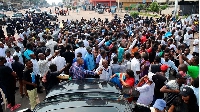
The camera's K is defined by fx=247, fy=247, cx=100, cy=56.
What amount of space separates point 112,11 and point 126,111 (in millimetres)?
44579

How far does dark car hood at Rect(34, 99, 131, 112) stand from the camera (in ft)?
12.5

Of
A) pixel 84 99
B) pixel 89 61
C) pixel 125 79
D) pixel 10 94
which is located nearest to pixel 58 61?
pixel 89 61

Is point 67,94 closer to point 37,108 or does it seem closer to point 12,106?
point 37,108

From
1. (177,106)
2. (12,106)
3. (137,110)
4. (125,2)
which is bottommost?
(12,106)

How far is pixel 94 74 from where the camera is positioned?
6617mm

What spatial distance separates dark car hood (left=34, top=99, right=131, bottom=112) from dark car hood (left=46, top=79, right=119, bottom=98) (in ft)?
1.89

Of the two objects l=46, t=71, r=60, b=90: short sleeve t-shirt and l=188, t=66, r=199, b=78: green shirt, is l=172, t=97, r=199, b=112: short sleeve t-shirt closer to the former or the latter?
l=188, t=66, r=199, b=78: green shirt

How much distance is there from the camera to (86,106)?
3.87m

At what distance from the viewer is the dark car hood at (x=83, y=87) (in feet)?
15.6

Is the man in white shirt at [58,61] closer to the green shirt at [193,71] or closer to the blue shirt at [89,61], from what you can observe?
the blue shirt at [89,61]

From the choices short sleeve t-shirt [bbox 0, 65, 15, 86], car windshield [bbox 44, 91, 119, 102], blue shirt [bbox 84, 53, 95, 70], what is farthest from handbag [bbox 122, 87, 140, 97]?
short sleeve t-shirt [bbox 0, 65, 15, 86]

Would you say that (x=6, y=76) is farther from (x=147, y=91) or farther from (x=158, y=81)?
(x=158, y=81)

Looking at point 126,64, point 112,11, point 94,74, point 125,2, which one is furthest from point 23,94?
point 125,2

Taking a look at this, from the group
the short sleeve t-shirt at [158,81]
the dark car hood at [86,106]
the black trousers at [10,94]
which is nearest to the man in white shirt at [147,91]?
the short sleeve t-shirt at [158,81]
